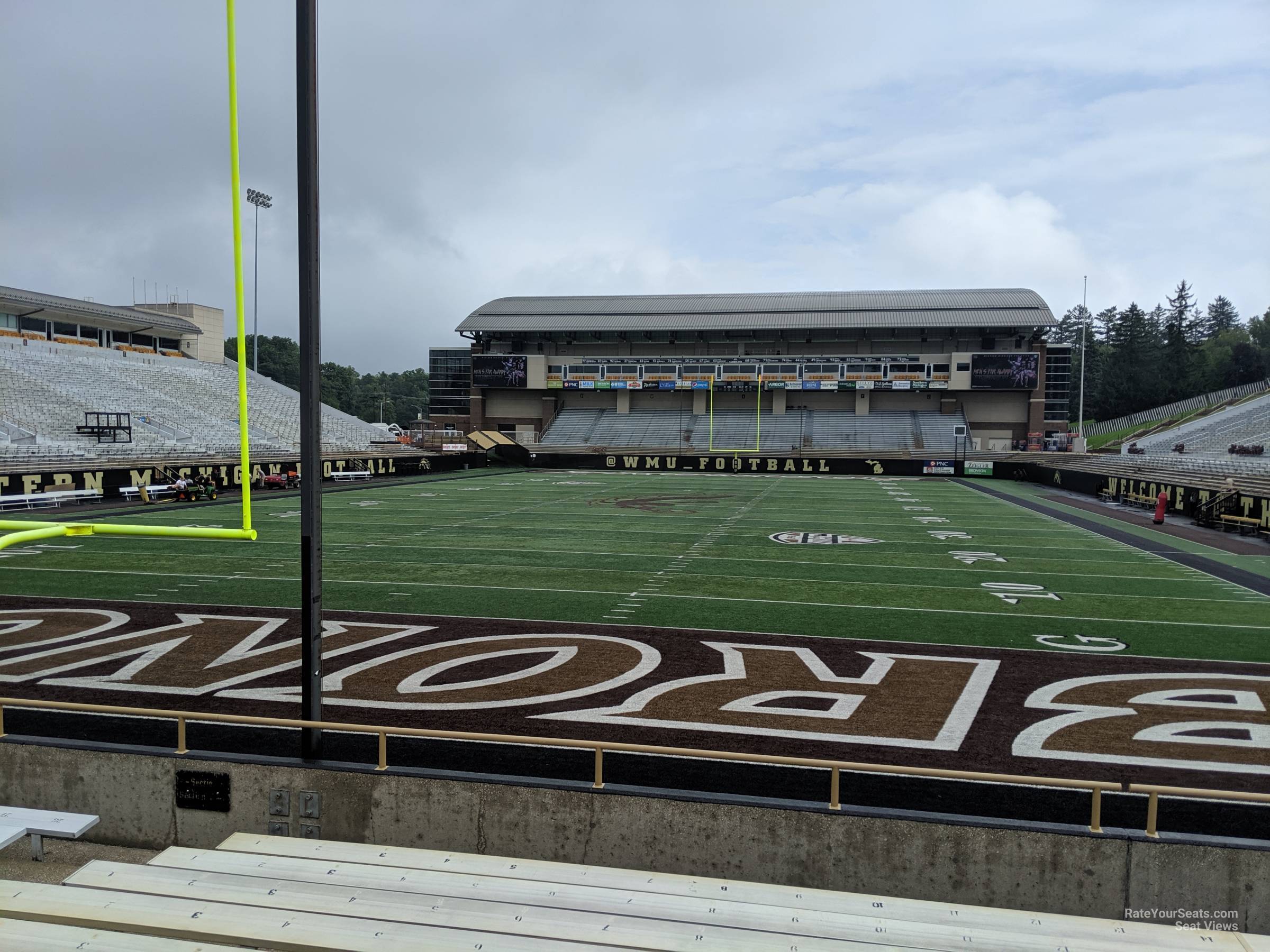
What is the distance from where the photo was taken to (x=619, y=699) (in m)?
8.11

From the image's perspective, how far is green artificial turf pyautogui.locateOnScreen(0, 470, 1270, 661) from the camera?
1148cm

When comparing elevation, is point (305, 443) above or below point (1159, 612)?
above

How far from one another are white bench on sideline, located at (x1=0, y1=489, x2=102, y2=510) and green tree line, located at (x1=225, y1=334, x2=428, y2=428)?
74.6 metres

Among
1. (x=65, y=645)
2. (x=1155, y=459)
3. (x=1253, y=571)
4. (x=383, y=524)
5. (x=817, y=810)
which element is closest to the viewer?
(x=817, y=810)

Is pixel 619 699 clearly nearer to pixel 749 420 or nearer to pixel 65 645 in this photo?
pixel 65 645

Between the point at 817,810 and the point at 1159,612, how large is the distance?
9526 mm

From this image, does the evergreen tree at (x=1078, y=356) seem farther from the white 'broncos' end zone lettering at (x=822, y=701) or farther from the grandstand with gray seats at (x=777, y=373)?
the white 'broncos' end zone lettering at (x=822, y=701)

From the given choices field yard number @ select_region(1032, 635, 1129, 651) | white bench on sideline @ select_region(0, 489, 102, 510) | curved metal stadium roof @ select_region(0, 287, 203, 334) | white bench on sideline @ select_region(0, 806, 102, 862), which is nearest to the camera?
white bench on sideline @ select_region(0, 806, 102, 862)

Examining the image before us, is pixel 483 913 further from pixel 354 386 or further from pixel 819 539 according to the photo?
pixel 354 386

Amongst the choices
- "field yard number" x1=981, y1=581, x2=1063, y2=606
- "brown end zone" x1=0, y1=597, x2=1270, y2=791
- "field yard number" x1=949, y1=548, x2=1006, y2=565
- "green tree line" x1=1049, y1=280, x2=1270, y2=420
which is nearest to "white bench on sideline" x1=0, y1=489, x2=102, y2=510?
"brown end zone" x1=0, y1=597, x2=1270, y2=791

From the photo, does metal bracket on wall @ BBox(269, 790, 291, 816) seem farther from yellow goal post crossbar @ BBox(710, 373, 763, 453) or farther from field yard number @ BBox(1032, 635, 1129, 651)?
yellow goal post crossbar @ BBox(710, 373, 763, 453)

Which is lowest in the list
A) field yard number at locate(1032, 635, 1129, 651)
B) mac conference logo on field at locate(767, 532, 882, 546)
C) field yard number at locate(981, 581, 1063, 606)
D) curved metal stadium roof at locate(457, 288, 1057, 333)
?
field yard number at locate(1032, 635, 1129, 651)

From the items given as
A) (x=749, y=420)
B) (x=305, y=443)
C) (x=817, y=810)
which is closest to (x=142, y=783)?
(x=305, y=443)

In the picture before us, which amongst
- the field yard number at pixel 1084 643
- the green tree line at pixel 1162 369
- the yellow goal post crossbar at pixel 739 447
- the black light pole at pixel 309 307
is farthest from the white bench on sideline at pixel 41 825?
the green tree line at pixel 1162 369
